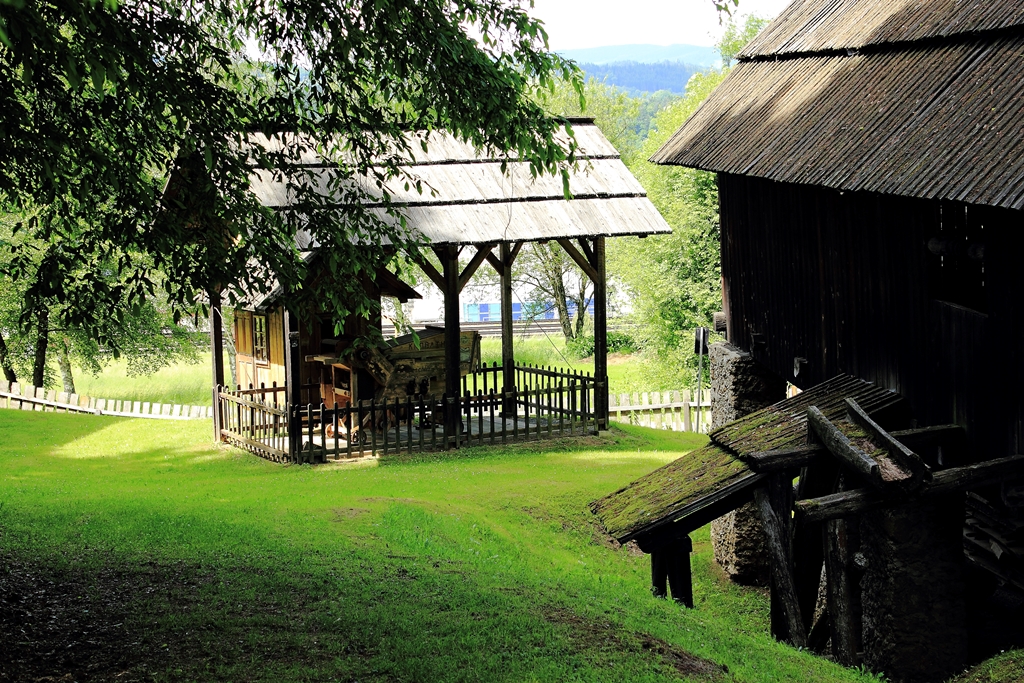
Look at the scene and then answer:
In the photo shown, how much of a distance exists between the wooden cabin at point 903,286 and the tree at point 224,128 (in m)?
3.06

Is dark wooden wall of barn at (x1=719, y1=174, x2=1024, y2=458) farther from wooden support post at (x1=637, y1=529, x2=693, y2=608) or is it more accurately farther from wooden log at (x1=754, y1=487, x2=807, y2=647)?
wooden support post at (x1=637, y1=529, x2=693, y2=608)

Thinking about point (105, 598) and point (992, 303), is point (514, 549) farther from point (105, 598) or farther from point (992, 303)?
point (992, 303)

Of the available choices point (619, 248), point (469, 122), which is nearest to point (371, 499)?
point (469, 122)

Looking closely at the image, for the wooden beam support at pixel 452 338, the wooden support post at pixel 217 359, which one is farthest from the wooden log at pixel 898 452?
the wooden support post at pixel 217 359

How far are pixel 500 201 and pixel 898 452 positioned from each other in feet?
42.4

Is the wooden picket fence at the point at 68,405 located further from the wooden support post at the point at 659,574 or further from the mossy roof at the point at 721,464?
the mossy roof at the point at 721,464

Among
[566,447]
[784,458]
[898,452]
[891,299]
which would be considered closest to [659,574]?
[784,458]

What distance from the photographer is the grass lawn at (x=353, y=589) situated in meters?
7.64

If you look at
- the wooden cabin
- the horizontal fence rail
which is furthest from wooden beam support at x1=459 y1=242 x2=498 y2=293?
the wooden cabin

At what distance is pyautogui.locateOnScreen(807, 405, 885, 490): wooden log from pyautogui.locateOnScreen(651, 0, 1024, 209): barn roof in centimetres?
216

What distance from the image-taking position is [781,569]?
10.3 metres

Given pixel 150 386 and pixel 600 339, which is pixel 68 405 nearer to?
pixel 150 386

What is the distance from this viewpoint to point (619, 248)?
165ft

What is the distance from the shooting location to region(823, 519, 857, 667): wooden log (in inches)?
395
